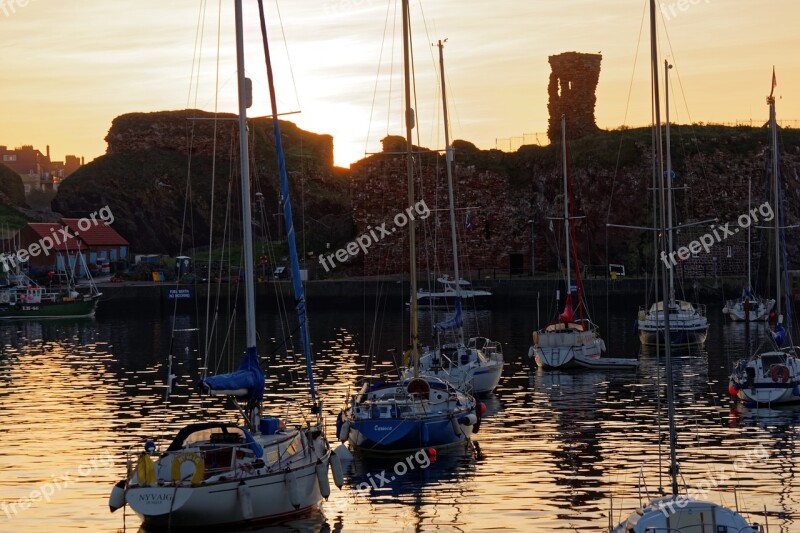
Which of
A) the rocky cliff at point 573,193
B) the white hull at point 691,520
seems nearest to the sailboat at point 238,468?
the white hull at point 691,520

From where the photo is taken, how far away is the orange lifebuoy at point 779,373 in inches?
1652

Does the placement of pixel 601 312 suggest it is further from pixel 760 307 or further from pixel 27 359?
pixel 27 359

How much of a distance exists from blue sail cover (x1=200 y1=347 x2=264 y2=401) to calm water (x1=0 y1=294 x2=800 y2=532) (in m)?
3.15

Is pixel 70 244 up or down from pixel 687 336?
up

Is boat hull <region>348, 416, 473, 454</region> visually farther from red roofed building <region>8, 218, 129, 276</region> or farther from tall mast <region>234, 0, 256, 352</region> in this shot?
red roofed building <region>8, 218, 129, 276</region>

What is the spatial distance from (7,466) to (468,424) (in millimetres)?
13217

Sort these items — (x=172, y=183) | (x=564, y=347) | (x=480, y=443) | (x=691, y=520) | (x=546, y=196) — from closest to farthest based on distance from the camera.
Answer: (x=691, y=520) < (x=480, y=443) < (x=564, y=347) < (x=546, y=196) < (x=172, y=183)

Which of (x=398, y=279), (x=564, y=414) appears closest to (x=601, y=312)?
(x=398, y=279)

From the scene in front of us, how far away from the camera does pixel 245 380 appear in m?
26.7

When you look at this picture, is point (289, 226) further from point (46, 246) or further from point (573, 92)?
point (46, 246)

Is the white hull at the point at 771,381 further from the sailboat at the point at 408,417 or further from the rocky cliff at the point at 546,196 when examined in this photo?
the rocky cliff at the point at 546,196

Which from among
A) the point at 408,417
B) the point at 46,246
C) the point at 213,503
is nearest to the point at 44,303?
the point at 46,246

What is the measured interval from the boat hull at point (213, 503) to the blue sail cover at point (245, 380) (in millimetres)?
2202

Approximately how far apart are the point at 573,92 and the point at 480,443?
3360 inches
